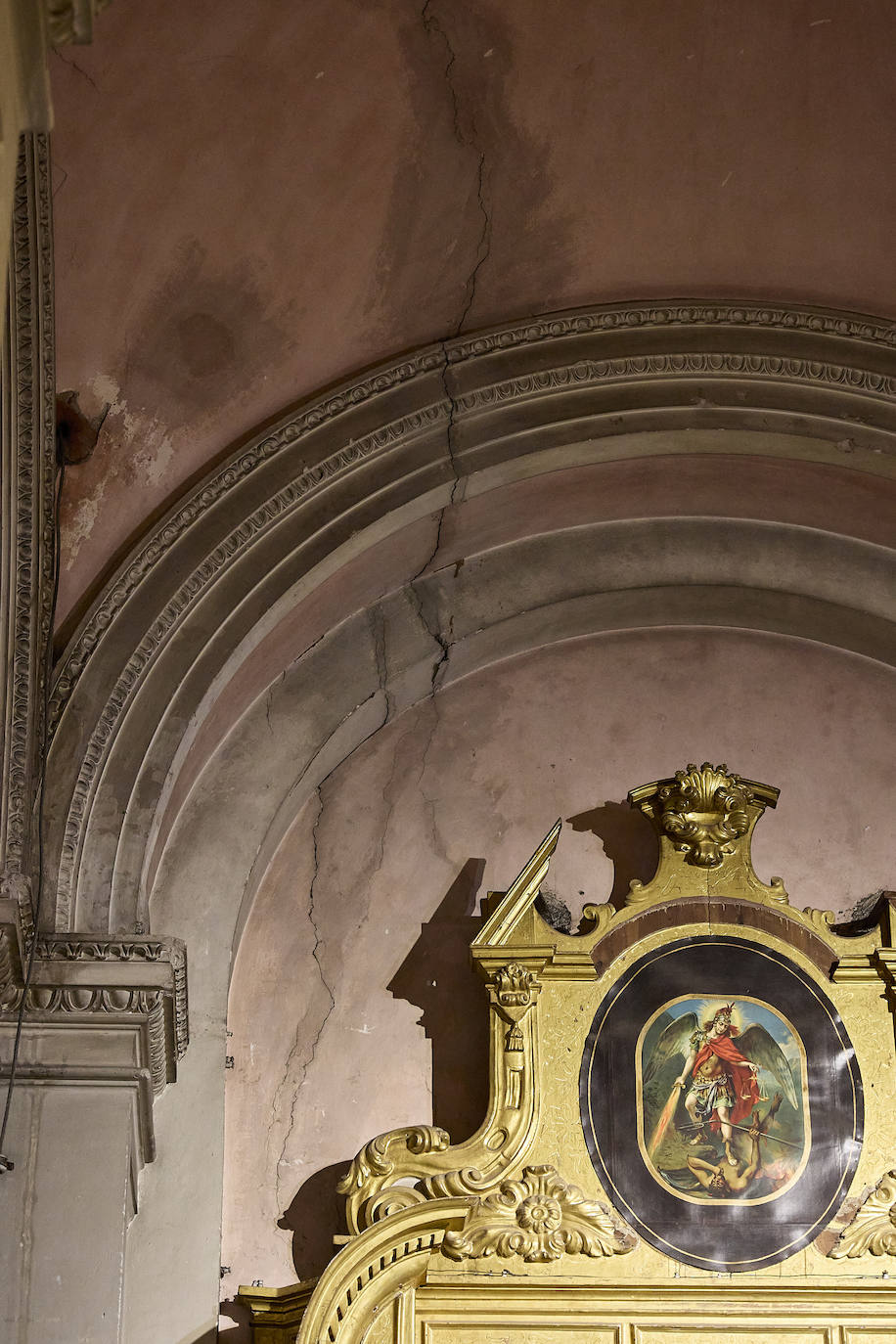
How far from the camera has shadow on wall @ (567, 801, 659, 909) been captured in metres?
5.93

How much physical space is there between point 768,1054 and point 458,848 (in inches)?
51.7

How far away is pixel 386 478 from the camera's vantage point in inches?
213

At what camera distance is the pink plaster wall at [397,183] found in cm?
469

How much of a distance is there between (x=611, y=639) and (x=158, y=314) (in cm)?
226

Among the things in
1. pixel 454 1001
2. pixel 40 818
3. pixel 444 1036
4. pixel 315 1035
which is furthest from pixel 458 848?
pixel 40 818

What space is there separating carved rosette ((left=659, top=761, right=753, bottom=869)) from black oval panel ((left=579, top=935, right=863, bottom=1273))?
0.31 metres

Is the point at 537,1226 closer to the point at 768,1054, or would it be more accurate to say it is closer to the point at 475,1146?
the point at 475,1146

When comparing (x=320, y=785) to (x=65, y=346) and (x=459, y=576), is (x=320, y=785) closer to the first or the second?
(x=459, y=576)

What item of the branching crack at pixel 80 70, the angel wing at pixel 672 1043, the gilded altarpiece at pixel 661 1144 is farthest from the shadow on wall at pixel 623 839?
the branching crack at pixel 80 70

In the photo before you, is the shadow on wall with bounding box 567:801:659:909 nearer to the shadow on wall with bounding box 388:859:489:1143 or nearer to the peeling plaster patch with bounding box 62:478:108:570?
the shadow on wall with bounding box 388:859:489:1143

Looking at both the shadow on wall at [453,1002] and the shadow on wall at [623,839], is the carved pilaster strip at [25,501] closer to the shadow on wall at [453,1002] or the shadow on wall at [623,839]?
the shadow on wall at [453,1002]

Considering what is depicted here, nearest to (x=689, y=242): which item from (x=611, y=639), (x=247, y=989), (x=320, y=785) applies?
(x=611, y=639)

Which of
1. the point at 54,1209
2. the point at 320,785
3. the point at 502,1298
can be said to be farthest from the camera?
the point at 320,785

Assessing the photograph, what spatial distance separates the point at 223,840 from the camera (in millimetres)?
5754
